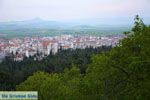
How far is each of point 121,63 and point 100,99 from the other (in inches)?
78.0

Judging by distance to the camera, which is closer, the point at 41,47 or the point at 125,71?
the point at 125,71

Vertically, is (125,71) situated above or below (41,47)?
above

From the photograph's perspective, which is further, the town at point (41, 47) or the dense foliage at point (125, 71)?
the town at point (41, 47)

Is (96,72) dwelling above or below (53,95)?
above

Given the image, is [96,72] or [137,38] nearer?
[137,38]

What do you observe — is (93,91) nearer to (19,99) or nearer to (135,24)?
(135,24)

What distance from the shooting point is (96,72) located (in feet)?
52.4

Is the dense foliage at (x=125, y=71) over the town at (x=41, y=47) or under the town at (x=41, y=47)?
over

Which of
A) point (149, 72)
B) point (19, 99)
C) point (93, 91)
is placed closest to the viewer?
point (19, 99)

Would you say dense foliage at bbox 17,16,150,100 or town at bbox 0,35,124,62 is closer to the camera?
dense foliage at bbox 17,16,150,100

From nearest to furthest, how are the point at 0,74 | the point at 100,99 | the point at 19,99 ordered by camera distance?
the point at 19,99
the point at 100,99
the point at 0,74

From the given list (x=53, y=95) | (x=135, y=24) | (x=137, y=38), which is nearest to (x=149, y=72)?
(x=137, y=38)

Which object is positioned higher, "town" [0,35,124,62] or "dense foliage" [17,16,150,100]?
"dense foliage" [17,16,150,100]

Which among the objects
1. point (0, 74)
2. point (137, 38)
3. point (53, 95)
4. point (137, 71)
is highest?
point (137, 38)
